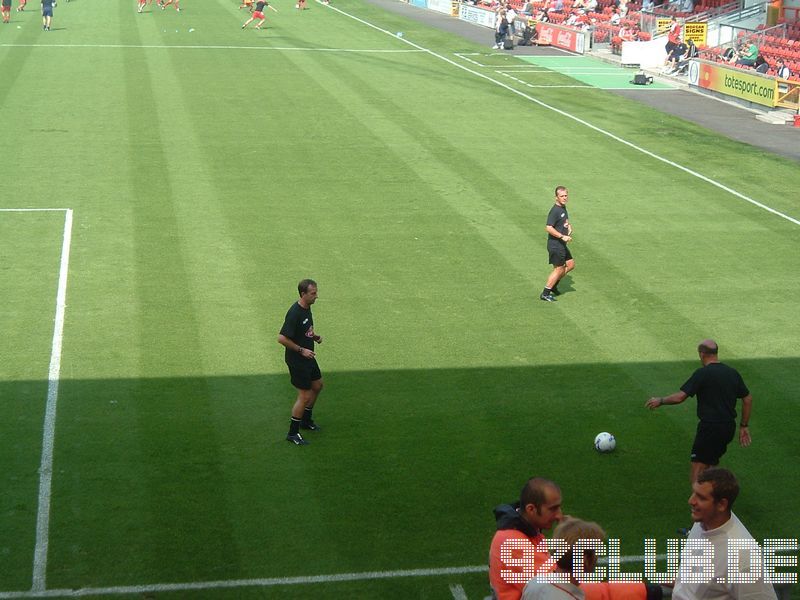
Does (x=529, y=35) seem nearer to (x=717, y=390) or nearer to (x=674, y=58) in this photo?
(x=674, y=58)

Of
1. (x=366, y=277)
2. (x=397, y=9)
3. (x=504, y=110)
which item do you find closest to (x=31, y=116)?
(x=504, y=110)

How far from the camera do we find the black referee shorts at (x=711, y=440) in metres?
11.2

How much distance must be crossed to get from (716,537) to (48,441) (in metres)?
8.98

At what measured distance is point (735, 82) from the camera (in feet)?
126

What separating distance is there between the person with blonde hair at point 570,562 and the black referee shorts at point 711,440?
5232 mm

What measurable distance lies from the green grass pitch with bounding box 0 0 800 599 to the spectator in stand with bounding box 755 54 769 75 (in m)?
6.43

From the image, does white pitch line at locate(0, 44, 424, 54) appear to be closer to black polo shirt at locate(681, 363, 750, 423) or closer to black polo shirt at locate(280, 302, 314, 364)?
black polo shirt at locate(280, 302, 314, 364)

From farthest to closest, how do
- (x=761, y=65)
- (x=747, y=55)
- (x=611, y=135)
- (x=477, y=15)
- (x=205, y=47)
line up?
(x=477, y=15) < (x=205, y=47) < (x=747, y=55) < (x=761, y=65) < (x=611, y=135)

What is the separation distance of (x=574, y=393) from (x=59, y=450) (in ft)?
21.6

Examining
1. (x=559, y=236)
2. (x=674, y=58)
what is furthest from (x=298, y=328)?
(x=674, y=58)

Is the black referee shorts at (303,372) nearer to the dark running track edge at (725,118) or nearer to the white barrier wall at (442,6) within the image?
the dark running track edge at (725,118)

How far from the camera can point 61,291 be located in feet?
61.7

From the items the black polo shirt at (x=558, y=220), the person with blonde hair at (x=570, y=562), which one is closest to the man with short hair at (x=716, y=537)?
the person with blonde hair at (x=570, y=562)

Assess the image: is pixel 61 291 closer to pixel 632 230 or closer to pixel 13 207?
pixel 13 207
